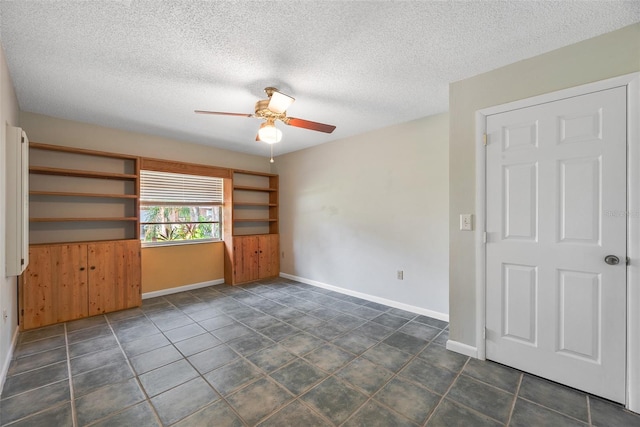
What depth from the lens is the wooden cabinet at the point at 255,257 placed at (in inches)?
191

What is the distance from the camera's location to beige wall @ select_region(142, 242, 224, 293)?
4145mm

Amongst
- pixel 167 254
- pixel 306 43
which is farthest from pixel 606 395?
pixel 167 254

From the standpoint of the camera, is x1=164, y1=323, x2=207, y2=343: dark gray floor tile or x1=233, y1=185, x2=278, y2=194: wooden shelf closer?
x1=164, y1=323, x2=207, y2=343: dark gray floor tile

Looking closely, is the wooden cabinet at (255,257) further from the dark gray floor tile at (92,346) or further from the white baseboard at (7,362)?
the white baseboard at (7,362)

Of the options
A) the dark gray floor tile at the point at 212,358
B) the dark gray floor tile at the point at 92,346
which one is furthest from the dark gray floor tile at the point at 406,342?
the dark gray floor tile at the point at 92,346

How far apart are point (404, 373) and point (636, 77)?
2615mm

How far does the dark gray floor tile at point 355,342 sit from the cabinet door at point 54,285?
3223 mm

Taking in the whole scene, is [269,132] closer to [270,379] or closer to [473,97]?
[473,97]

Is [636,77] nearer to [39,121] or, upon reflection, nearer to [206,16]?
[206,16]

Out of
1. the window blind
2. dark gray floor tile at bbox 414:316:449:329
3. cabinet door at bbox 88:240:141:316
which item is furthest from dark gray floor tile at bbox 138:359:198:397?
the window blind

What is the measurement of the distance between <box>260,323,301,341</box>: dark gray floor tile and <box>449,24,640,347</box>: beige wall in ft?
5.37

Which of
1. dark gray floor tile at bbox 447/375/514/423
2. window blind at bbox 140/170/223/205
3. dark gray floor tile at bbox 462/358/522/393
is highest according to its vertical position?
window blind at bbox 140/170/223/205

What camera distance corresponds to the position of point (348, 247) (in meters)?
4.30

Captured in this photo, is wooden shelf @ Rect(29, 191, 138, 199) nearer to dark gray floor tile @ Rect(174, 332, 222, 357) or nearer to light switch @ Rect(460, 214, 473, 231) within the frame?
dark gray floor tile @ Rect(174, 332, 222, 357)
